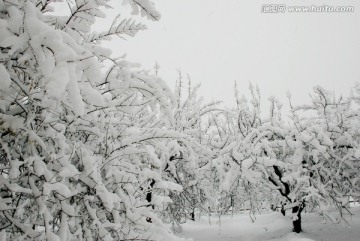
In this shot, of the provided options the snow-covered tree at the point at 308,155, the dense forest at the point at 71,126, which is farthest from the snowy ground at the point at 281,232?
the dense forest at the point at 71,126

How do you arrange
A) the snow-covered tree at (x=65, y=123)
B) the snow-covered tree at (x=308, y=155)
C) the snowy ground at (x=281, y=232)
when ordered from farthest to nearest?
the snowy ground at (x=281, y=232) → the snow-covered tree at (x=308, y=155) → the snow-covered tree at (x=65, y=123)

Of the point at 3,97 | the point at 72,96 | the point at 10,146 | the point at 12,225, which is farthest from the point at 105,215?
the point at 72,96

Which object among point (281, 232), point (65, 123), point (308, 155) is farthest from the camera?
point (281, 232)

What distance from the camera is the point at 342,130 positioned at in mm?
7875

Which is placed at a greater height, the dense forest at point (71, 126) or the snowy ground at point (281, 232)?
the dense forest at point (71, 126)

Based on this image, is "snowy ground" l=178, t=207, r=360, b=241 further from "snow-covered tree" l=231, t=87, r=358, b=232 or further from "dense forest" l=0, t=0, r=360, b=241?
"dense forest" l=0, t=0, r=360, b=241

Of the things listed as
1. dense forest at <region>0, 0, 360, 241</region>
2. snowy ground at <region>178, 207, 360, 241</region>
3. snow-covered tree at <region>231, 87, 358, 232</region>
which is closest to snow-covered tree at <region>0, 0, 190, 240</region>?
dense forest at <region>0, 0, 360, 241</region>

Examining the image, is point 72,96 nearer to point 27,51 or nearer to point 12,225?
point 27,51

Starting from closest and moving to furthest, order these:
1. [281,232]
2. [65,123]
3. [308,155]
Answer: [65,123]
[308,155]
[281,232]

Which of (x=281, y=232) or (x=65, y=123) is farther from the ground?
(x=65, y=123)

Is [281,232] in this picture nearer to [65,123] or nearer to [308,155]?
[308,155]

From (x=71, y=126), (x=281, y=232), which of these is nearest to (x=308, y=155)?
(x=281, y=232)

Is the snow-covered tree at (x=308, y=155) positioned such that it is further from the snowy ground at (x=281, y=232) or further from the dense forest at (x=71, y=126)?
the dense forest at (x=71, y=126)

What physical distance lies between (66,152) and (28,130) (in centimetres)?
50
